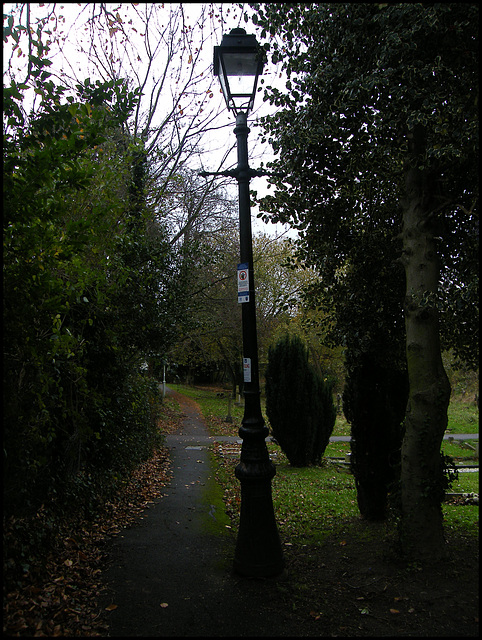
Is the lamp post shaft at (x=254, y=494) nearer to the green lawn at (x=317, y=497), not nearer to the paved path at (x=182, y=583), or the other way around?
the paved path at (x=182, y=583)

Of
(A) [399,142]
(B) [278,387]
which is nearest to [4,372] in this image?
(A) [399,142]

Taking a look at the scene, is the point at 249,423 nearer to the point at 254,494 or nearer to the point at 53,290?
the point at 254,494

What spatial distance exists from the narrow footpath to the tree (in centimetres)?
167

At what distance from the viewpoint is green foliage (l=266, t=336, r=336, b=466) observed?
1180cm

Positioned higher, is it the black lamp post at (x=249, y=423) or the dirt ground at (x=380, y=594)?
the black lamp post at (x=249, y=423)

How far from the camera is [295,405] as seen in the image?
11.8 m

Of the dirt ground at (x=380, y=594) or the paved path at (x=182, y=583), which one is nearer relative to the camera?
the dirt ground at (x=380, y=594)

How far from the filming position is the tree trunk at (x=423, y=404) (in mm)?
4250

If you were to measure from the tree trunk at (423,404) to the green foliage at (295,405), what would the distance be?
7.38 metres

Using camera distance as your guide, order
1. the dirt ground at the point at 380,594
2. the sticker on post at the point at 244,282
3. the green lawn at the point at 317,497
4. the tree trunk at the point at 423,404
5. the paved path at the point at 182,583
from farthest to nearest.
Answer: the green lawn at the point at 317,497, the sticker on post at the point at 244,282, the tree trunk at the point at 423,404, the paved path at the point at 182,583, the dirt ground at the point at 380,594

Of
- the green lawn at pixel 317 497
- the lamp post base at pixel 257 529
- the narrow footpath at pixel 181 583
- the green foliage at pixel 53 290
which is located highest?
the green foliage at pixel 53 290

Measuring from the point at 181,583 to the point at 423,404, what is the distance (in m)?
2.86

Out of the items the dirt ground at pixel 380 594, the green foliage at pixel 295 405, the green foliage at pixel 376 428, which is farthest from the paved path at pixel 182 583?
the green foliage at pixel 295 405

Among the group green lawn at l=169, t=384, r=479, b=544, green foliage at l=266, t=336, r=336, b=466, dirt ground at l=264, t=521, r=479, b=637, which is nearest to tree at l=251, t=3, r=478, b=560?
dirt ground at l=264, t=521, r=479, b=637
